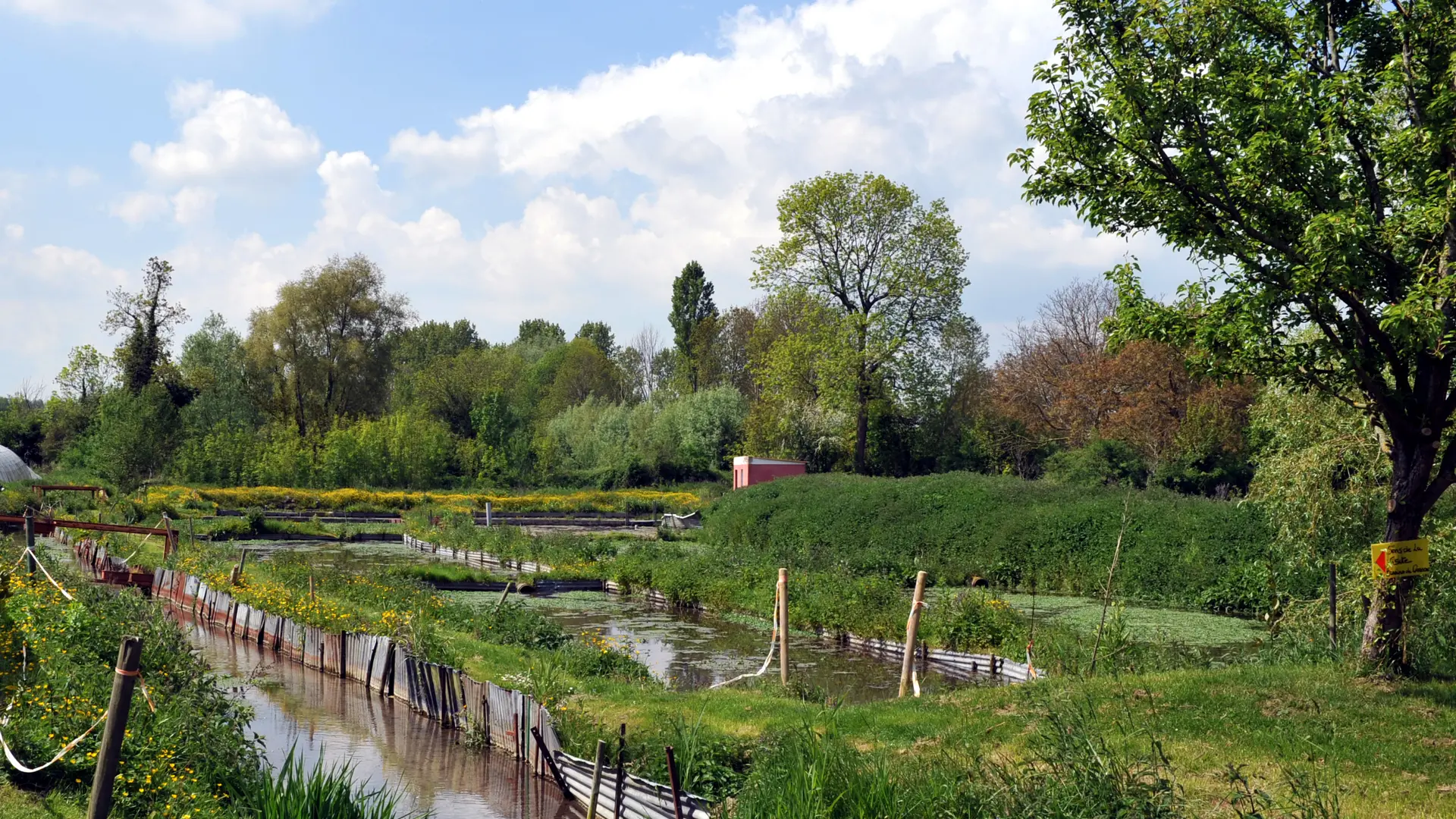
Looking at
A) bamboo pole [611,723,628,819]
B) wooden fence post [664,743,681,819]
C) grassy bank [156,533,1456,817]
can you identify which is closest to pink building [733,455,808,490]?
grassy bank [156,533,1456,817]

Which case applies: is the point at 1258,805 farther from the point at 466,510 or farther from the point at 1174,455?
the point at 466,510

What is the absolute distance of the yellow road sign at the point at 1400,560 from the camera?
37.5 feet

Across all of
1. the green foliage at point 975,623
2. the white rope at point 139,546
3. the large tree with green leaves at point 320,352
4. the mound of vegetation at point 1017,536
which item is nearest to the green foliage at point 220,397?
the large tree with green leaves at point 320,352

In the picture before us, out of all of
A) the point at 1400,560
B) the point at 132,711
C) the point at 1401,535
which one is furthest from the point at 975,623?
the point at 132,711

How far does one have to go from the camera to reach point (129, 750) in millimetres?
9109

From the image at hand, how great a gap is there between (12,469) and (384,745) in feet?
173

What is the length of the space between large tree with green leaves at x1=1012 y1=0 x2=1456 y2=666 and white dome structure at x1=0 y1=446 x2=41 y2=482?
56770 millimetres

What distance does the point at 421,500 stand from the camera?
57.4m

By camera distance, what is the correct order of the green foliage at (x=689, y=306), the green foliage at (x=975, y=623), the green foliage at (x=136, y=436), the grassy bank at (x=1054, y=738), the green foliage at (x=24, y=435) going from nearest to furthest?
the grassy bank at (x=1054, y=738) → the green foliage at (x=975, y=623) → the green foliage at (x=136, y=436) → the green foliage at (x=24, y=435) → the green foliage at (x=689, y=306)

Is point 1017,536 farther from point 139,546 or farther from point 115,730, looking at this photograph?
point 115,730

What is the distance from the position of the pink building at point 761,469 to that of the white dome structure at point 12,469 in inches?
1331

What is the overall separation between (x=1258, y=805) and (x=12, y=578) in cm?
1625

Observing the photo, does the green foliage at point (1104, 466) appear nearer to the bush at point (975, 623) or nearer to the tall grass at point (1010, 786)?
the bush at point (975, 623)

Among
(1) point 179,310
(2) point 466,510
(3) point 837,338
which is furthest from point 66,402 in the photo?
(3) point 837,338
